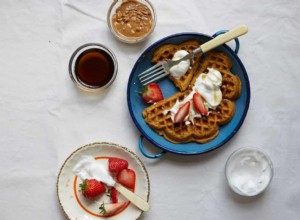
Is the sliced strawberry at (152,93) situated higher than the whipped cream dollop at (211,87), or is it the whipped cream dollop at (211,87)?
the whipped cream dollop at (211,87)

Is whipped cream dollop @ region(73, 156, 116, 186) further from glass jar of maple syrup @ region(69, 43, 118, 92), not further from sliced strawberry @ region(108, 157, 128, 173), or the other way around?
glass jar of maple syrup @ region(69, 43, 118, 92)

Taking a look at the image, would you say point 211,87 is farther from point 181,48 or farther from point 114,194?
point 114,194

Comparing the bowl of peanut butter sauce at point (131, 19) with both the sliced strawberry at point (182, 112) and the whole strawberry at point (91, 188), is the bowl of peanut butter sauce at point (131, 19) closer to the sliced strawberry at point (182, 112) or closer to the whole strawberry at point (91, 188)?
the sliced strawberry at point (182, 112)

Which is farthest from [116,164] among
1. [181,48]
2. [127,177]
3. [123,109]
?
[181,48]

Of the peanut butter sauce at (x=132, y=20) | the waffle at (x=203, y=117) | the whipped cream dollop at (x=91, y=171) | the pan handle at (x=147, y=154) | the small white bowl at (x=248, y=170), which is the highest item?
the peanut butter sauce at (x=132, y=20)

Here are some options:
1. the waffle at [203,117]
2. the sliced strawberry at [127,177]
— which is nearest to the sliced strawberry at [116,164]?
the sliced strawberry at [127,177]
